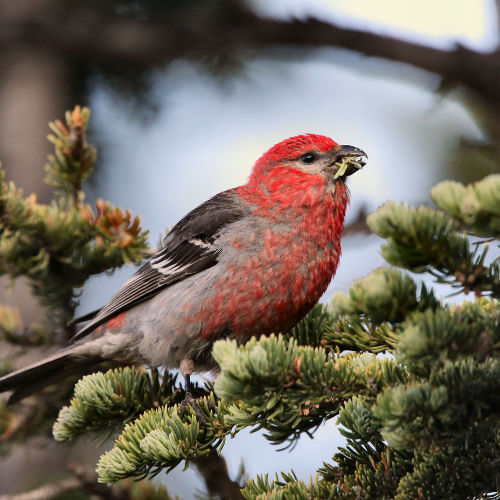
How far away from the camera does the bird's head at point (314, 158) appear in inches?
130

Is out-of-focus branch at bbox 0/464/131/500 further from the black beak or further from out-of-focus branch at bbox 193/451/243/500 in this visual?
the black beak

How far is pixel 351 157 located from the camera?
330 cm

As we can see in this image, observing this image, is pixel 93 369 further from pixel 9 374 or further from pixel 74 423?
pixel 74 423

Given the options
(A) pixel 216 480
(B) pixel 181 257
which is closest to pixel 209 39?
(B) pixel 181 257

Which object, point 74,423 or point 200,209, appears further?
point 200,209

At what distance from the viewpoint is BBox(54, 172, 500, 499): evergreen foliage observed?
142cm

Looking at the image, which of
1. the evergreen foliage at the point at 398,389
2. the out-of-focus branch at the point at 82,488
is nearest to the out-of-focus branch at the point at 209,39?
the evergreen foliage at the point at 398,389

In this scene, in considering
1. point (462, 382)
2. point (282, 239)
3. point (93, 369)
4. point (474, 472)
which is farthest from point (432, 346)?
point (93, 369)

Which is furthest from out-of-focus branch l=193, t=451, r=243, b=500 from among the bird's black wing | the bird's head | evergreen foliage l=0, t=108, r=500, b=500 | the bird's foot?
the bird's head

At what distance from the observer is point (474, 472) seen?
1.71 metres

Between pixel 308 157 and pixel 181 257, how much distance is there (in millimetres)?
950

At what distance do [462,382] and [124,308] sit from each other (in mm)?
2389

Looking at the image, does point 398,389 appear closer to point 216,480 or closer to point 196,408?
point 196,408

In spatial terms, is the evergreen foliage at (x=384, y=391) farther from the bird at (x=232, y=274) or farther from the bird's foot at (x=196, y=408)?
the bird at (x=232, y=274)
